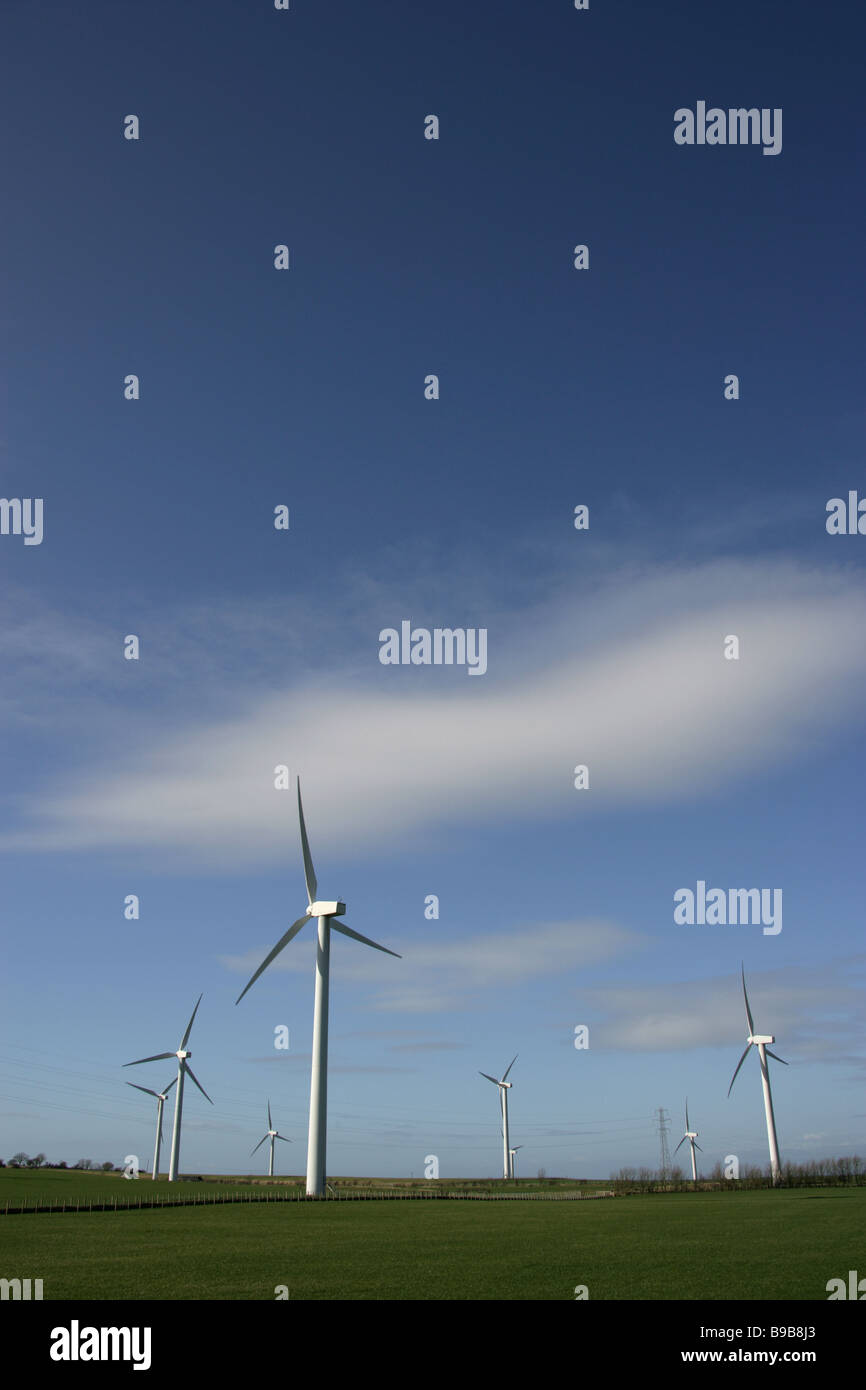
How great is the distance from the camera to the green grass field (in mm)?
28750

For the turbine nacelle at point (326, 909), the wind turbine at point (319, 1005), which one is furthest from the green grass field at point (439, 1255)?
the turbine nacelle at point (326, 909)

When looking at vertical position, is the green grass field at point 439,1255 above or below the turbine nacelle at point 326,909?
below

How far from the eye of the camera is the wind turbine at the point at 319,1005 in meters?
93.1

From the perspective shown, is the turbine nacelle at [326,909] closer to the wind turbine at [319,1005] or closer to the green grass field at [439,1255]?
the wind turbine at [319,1005]

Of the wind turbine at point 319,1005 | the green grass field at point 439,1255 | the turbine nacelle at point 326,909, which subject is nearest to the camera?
the green grass field at point 439,1255

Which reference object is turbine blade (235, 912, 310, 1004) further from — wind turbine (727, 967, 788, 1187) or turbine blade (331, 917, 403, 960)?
wind turbine (727, 967, 788, 1187)

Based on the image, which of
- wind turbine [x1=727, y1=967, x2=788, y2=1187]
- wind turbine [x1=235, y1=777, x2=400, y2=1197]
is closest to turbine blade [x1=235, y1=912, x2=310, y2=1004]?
wind turbine [x1=235, y1=777, x2=400, y2=1197]

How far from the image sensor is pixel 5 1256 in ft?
126

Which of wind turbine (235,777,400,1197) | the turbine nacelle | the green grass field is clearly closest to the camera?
the green grass field

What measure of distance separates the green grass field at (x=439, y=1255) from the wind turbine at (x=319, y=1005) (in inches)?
1120

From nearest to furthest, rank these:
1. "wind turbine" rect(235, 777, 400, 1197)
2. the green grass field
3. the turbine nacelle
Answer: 1. the green grass field
2. "wind turbine" rect(235, 777, 400, 1197)
3. the turbine nacelle

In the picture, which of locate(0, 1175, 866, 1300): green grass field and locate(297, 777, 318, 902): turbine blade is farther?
locate(297, 777, 318, 902): turbine blade
